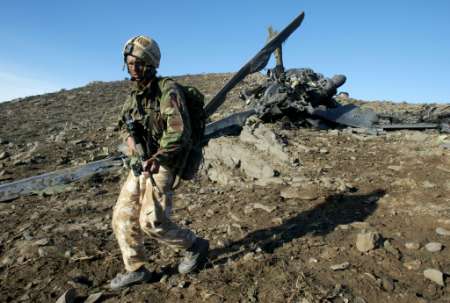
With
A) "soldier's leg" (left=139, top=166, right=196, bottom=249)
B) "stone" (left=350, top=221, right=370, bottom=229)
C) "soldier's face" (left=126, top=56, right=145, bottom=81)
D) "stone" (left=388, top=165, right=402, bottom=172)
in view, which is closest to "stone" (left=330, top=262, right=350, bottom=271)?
→ "stone" (left=350, top=221, right=370, bottom=229)

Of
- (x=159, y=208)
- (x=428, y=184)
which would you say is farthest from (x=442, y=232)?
(x=159, y=208)

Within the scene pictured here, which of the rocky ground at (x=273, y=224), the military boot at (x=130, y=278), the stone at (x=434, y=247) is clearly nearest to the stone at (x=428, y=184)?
the rocky ground at (x=273, y=224)

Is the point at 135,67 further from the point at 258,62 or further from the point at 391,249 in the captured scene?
the point at 258,62

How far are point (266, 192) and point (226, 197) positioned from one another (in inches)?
20.0

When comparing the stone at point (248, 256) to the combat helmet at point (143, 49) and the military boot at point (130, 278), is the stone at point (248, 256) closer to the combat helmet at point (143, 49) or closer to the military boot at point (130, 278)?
the military boot at point (130, 278)

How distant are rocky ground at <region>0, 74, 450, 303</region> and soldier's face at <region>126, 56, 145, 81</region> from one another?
1.67 meters

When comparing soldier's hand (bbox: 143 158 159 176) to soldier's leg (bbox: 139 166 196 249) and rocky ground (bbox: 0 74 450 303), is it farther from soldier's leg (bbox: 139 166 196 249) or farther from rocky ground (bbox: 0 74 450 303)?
rocky ground (bbox: 0 74 450 303)

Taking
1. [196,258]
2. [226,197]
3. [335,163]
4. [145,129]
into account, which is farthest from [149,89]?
[335,163]

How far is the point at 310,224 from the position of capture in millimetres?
4527

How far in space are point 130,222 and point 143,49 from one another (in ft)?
4.52

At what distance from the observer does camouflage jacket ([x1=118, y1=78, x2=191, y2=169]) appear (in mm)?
3305

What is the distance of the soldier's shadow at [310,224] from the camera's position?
4051 mm

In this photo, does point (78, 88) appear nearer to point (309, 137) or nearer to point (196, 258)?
point (309, 137)

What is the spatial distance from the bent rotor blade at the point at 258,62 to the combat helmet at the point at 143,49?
4.48 m
